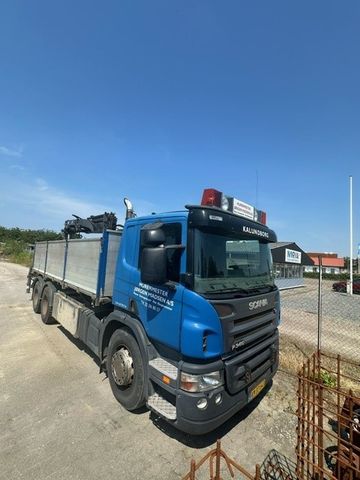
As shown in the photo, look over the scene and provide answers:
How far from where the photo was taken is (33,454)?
2.96 meters

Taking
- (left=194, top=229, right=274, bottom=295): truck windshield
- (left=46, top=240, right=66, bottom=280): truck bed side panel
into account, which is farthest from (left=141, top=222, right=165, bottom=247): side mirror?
(left=46, top=240, right=66, bottom=280): truck bed side panel

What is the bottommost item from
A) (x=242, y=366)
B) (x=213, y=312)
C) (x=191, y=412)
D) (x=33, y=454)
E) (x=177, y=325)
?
(x=33, y=454)

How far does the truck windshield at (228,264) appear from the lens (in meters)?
3.09

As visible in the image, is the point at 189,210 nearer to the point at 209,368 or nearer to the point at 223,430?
the point at 209,368

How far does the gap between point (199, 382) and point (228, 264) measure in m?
1.33

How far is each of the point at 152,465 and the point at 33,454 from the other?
1268 mm

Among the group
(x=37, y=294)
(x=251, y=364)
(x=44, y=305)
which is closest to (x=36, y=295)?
(x=37, y=294)

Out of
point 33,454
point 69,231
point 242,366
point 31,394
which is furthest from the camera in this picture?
point 69,231

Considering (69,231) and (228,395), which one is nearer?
(228,395)

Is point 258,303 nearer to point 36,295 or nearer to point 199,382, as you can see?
point 199,382

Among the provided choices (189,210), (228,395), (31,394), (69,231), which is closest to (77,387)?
(31,394)

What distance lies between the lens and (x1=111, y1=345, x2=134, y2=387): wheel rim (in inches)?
147

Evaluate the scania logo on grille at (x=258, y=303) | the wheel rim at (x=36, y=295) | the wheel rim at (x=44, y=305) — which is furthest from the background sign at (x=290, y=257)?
the wheel rim at (x=36, y=295)

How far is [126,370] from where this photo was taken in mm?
3754
